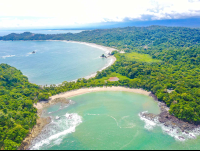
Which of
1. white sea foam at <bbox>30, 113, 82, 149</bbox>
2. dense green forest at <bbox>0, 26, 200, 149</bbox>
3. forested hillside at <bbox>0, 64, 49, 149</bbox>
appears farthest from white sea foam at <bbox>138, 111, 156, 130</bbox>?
forested hillside at <bbox>0, 64, 49, 149</bbox>

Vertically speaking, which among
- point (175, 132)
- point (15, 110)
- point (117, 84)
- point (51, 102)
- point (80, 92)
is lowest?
point (175, 132)

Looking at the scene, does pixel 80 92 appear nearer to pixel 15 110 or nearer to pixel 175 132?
pixel 15 110

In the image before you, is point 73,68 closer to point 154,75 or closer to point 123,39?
point 154,75

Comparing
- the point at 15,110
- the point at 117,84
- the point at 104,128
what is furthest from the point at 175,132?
the point at 15,110

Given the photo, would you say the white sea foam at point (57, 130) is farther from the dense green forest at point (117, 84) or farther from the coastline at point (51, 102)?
the dense green forest at point (117, 84)

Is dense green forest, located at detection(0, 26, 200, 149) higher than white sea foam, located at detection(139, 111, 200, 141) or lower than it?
higher

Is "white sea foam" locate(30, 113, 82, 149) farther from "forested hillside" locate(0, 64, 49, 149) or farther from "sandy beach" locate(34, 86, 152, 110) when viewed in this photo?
"sandy beach" locate(34, 86, 152, 110)

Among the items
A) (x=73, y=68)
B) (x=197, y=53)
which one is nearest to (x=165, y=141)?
(x=73, y=68)

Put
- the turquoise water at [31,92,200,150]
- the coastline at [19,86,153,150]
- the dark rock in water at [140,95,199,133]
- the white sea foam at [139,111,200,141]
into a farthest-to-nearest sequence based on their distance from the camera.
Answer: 1. the dark rock in water at [140,95,199,133]
2. the white sea foam at [139,111,200,141]
3. the coastline at [19,86,153,150]
4. the turquoise water at [31,92,200,150]
